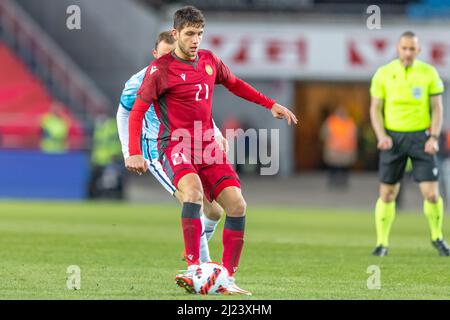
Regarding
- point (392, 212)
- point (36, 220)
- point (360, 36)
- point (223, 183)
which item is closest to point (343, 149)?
point (360, 36)

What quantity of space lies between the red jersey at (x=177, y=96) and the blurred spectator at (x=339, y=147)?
2287 centimetres

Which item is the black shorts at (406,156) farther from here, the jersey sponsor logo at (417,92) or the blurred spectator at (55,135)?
the blurred spectator at (55,135)

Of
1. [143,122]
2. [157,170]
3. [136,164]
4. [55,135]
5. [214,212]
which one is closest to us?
[136,164]

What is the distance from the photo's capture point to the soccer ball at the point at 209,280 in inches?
364

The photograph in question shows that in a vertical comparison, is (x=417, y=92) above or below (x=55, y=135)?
above

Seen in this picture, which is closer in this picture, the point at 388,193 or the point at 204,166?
the point at 204,166

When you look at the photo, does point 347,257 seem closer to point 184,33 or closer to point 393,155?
point 393,155

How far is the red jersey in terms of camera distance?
380 inches

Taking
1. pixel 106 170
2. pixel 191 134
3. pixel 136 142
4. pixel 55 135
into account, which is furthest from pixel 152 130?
pixel 55 135

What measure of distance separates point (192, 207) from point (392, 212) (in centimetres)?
460

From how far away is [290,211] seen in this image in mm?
24031

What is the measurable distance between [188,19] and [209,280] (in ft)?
6.66

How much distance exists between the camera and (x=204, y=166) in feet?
32.1

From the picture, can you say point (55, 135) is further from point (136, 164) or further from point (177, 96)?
point (136, 164)
